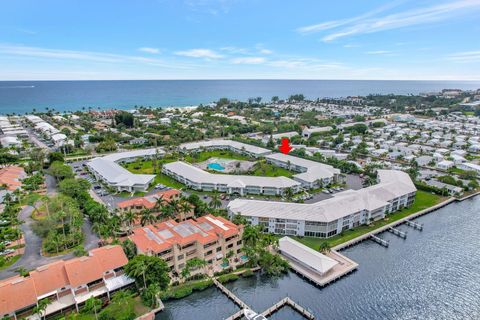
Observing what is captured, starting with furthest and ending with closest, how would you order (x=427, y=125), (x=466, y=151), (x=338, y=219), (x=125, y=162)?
(x=427, y=125)
(x=466, y=151)
(x=125, y=162)
(x=338, y=219)

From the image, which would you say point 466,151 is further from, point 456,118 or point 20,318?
point 20,318

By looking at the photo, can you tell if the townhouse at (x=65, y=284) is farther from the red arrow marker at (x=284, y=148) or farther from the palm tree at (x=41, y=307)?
the red arrow marker at (x=284, y=148)

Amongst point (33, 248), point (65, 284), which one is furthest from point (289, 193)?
point (33, 248)

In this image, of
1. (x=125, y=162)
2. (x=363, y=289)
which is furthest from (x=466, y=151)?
(x=125, y=162)

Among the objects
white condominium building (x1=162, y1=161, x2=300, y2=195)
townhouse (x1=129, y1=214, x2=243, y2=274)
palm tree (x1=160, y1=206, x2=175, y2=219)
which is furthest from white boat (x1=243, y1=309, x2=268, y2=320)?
white condominium building (x1=162, y1=161, x2=300, y2=195)

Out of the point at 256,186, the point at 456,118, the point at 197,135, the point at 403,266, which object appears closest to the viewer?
the point at 403,266

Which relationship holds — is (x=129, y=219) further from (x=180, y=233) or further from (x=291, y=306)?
(x=291, y=306)

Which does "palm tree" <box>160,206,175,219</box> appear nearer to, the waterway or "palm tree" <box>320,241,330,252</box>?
the waterway
